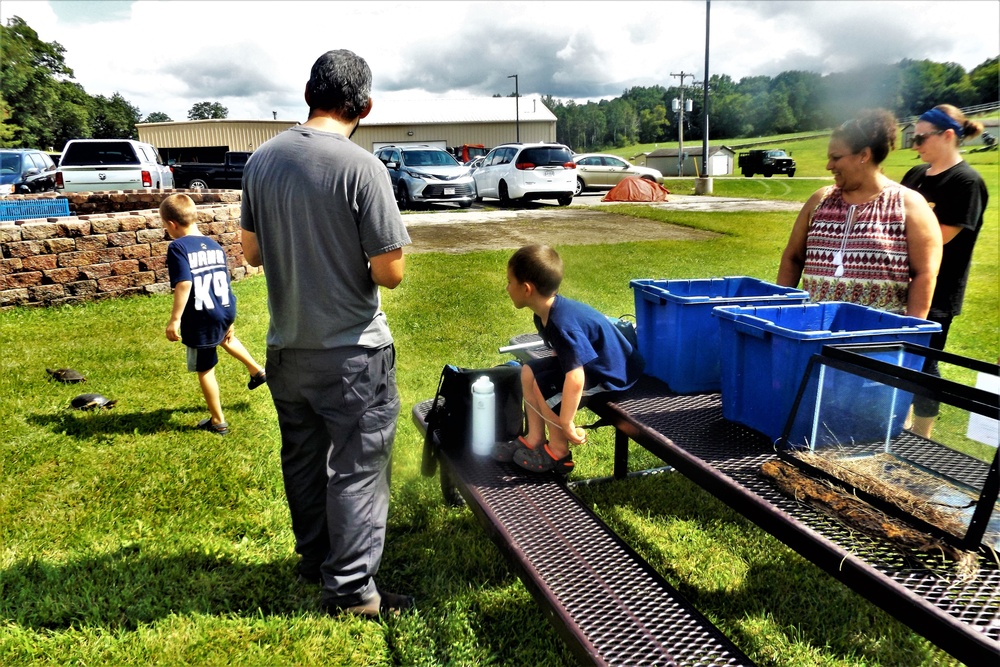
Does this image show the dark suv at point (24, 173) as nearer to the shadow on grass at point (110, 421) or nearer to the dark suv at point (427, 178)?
the dark suv at point (427, 178)

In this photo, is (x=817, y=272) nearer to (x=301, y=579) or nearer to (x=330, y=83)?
(x=330, y=83)

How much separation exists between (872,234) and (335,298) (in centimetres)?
212

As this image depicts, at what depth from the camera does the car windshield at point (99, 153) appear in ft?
54.6

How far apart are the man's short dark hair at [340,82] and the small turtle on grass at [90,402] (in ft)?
10.8

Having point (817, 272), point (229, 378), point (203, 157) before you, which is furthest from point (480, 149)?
point (817, 272)

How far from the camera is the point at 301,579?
9.27ft

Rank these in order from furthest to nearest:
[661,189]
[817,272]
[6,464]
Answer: [661,189] < [6,464] < [817,272]

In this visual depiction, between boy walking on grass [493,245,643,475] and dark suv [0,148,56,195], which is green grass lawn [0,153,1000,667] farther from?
dark suv [0,148,56,195]

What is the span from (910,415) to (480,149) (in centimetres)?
3031

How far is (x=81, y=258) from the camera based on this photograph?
301 inches

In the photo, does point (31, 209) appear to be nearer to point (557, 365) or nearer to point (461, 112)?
point (557, 365)

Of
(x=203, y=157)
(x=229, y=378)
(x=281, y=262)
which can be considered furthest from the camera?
(x=203, y=157)

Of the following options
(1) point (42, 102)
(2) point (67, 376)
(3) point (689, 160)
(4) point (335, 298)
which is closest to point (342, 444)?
(4) point (335, 298)

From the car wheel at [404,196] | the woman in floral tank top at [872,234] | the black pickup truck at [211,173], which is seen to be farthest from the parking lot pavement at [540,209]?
the black pickup truck at [211,173]
